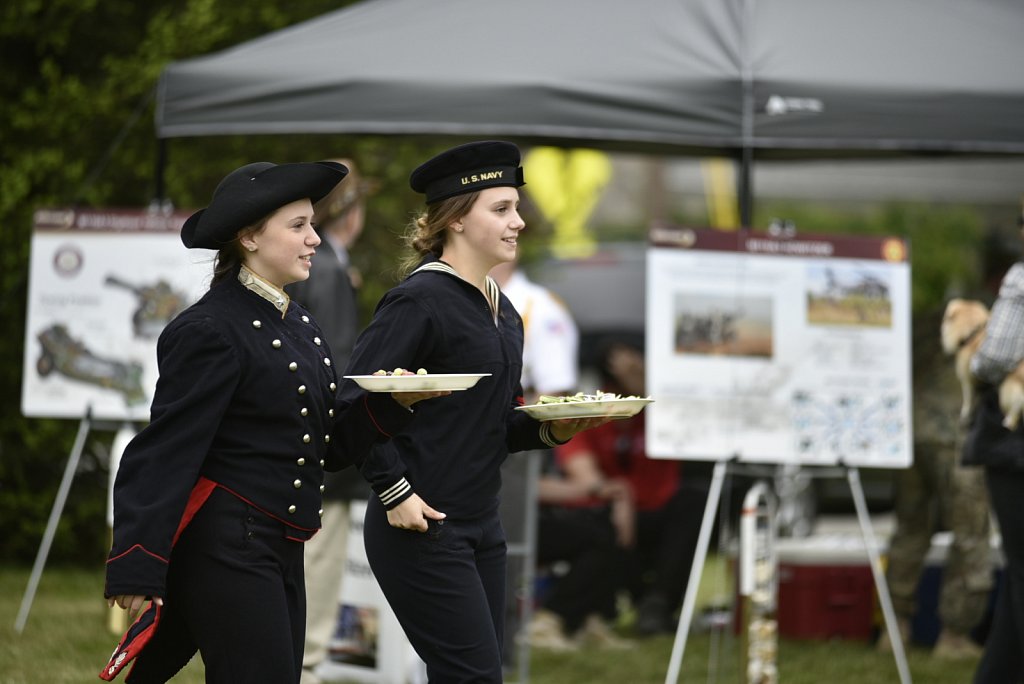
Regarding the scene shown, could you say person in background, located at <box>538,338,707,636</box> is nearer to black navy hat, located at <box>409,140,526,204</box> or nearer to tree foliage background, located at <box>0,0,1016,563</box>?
tree foliage background, located at <box>0,0,1016,563</box>

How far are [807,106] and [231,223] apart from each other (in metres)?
3.76

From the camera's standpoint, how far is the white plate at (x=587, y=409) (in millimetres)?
3539

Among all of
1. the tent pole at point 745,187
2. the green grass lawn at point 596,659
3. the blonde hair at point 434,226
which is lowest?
the green grass lawn at point 596,659

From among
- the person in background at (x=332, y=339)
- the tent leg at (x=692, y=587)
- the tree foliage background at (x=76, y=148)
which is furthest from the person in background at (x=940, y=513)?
the tree foliage background at (x=76, y=148)

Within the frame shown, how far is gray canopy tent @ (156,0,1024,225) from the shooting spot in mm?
6398

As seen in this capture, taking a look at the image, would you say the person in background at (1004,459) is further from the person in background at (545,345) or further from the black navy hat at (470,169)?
the person in background at (545,345)

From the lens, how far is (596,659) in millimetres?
7180

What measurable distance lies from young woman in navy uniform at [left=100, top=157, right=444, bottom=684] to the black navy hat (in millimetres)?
426

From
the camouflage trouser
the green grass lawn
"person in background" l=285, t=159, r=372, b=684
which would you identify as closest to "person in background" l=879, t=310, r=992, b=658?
the camouflage trouser

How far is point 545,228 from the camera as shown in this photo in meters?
12.9

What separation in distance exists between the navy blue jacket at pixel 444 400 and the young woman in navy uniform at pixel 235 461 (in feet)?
0.68

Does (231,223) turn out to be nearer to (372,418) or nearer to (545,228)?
(372,418)

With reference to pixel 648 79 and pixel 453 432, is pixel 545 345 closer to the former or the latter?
pixel 648 79

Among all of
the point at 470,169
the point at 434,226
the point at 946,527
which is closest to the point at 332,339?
the point at 434,226
